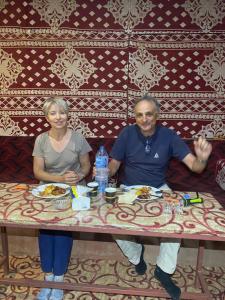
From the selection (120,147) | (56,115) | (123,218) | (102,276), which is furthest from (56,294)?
(56,115)

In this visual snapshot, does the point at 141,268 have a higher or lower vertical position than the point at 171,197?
lower

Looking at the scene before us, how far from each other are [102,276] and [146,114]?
140 centimetres

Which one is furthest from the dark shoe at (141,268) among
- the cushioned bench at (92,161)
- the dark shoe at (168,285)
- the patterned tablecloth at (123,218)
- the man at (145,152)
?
the cushioned bench at (92,161)

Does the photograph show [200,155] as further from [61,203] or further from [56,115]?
[56,115]

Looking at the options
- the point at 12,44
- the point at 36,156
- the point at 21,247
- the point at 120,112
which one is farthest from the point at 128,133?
the point at 12,44

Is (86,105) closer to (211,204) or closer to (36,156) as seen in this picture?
(36,156)

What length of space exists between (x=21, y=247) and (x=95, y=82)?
6.49 ft

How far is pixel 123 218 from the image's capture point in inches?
64.3

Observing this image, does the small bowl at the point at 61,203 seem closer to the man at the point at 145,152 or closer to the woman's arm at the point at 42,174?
the woman's arm at the point at 42,174

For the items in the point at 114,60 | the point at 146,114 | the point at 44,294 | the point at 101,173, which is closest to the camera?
the point at 101,173

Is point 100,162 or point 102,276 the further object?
point 102,276

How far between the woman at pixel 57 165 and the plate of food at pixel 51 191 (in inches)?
7.5

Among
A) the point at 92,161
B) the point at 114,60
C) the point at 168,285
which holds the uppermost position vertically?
the point at 114,60

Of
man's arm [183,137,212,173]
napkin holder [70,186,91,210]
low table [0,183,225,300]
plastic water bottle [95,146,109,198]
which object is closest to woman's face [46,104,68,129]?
plastic water bottle [95,146,109,198]
